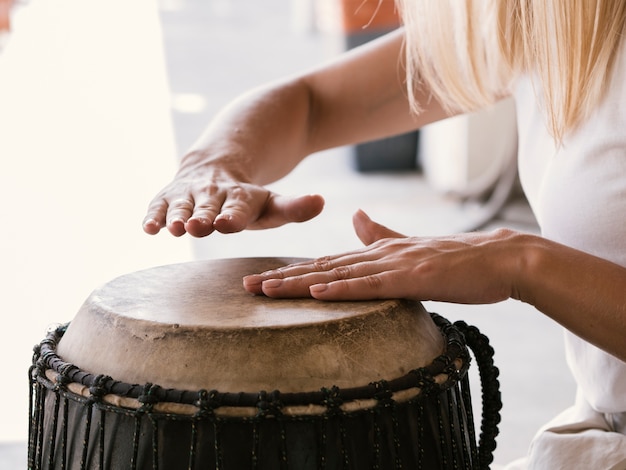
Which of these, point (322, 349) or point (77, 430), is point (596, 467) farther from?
point (77, 430)

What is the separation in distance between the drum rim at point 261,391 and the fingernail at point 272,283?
6.2 inches

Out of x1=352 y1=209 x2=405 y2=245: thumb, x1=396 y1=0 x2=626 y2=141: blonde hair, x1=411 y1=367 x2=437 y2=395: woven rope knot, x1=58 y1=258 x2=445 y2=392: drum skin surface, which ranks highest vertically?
x1=396 y1=0 x2=626 y2=141: blonde hair

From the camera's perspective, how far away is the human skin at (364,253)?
3.28ft

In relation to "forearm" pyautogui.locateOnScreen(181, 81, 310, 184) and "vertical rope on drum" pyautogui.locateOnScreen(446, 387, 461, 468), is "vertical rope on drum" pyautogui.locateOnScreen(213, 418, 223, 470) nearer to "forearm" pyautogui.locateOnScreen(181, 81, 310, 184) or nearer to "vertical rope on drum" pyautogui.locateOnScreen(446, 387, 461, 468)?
"vertical rope on drum" pyautogui.locateOnScreen(446, 387, 461, 468)

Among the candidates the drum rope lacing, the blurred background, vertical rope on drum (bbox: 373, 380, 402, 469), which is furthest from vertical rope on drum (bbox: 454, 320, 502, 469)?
the blurred background

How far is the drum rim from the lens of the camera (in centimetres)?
87

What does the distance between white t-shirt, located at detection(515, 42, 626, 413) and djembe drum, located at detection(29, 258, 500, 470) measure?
0.25 meters

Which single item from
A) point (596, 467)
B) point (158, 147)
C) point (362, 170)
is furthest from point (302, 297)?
point (362, 170)

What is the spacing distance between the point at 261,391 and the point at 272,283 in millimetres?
168

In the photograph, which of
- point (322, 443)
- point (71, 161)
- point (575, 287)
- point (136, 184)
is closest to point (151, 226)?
point (322, 443)

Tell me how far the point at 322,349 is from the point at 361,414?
0.08m

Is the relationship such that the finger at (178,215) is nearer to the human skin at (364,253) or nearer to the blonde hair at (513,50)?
the human skin at (364,253)

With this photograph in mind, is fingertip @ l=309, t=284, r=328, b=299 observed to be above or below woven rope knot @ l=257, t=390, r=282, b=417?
above

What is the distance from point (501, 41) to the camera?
52.2 inches
